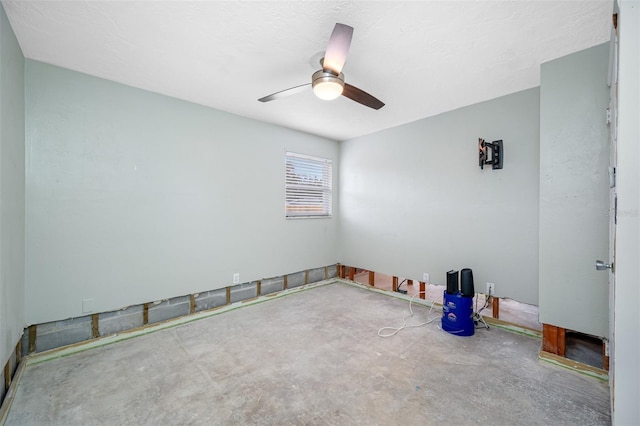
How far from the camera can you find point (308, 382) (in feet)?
6.40

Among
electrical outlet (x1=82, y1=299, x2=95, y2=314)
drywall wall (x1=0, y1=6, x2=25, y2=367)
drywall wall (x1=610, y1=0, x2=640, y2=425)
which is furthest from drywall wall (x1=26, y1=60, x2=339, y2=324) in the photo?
drywall wall (x1=610, y1=0, x2=640, y2=425)

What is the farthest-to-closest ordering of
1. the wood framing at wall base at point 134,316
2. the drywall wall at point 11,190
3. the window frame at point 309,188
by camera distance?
the window frame at point 309,188, the wood framing at wall base at point 134,316, the drywall wall at point 11,190

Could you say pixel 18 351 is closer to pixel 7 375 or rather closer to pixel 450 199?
pixel 7 375

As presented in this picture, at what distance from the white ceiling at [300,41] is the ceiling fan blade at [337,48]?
221mm

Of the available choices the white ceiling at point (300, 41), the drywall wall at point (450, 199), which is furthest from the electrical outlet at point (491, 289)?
the white ceiling at point (300, 41)

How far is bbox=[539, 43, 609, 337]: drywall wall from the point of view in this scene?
6.68 ft

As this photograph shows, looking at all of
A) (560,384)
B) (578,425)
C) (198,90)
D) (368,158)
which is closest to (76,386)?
(198,90)

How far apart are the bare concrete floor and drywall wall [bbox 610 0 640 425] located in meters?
0.73

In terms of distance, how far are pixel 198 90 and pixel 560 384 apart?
414 cm

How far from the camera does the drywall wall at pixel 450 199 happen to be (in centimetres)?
281

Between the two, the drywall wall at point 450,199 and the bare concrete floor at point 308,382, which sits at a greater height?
the drywall wall at point 450,199

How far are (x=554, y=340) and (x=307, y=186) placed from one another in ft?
11.5

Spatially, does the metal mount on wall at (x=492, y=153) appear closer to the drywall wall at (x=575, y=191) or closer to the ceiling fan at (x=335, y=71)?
the drywall wall at (x=575, y=191)

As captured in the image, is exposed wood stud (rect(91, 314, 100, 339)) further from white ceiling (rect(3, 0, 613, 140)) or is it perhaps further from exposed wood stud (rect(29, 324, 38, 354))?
Answer: white ceiling (rect(3, 0, 613, 140))
